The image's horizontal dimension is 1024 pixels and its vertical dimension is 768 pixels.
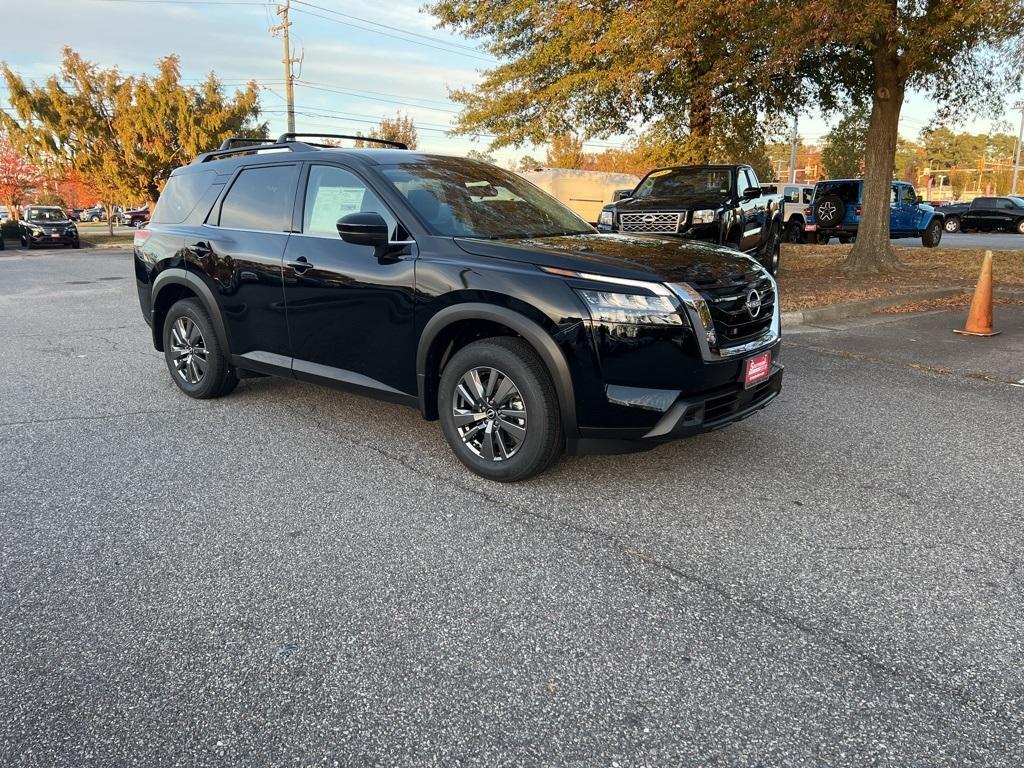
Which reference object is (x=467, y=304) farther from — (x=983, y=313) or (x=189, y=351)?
(x=983, y=313)

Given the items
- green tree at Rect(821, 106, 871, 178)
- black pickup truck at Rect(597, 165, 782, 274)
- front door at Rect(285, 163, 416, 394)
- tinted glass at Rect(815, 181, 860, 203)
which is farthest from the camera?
tinted glass at Rect(815, 181, 860, 203)

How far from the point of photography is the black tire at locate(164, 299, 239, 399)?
5512 millimetres

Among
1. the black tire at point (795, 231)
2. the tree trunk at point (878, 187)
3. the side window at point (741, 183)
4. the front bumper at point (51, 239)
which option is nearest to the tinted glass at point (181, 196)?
the side window at point (741, 183)

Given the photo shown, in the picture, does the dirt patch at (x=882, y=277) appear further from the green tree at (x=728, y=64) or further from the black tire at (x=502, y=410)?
the black tire at (x=502, y=410)

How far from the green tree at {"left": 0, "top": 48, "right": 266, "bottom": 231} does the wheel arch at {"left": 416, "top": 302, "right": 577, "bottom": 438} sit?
28.8 metres

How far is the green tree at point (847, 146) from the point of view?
19484 mm

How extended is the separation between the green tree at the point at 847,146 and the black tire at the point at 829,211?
162cm

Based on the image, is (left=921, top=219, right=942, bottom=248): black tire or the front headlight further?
(left=921, top=219, right=942, bottom=248): black tire

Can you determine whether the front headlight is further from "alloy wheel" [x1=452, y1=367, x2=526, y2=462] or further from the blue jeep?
the blue jeep

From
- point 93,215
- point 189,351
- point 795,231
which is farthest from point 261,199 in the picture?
point 93,215

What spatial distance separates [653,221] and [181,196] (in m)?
7.34

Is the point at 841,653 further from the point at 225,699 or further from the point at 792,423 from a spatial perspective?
the point at 792,423

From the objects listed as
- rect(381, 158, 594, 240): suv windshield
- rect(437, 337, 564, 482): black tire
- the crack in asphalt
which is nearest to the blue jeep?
the crack in asphalt

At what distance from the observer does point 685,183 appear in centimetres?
1242
